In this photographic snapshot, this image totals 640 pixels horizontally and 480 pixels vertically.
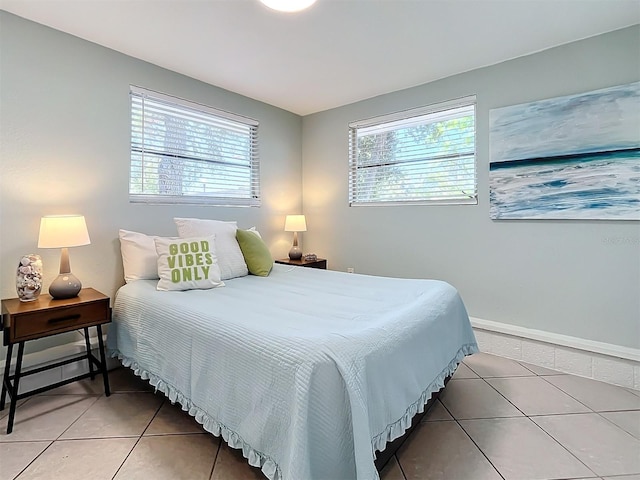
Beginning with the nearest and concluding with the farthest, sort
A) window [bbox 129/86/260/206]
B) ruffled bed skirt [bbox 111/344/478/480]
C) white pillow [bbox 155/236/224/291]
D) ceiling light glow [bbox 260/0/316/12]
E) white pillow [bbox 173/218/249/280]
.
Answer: ruffled bed skirt [bbox 111/344/478/480], ceiling light glow [bbox 260/0/316/12], white pillow [bbox 155/236/224/291], white pillow [bbox 173/218/249/280], window [bbox 129/86/260/206]

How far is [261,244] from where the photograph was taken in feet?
9.66

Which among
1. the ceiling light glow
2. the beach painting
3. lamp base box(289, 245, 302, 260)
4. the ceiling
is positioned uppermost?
the ceiling

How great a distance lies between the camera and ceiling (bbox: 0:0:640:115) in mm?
2070

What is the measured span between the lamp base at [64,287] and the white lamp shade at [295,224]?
215 centimetres

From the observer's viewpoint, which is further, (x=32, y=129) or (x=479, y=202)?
(x=479, y=202)

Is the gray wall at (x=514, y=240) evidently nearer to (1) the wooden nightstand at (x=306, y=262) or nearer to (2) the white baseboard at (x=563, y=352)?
(2) the white baseboard at (x=563, y=352)

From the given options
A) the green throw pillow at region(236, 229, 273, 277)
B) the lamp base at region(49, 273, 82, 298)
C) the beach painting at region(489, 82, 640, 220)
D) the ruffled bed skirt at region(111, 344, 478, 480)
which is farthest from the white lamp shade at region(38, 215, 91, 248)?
the beach painting at region(489, 82, 640, 220)

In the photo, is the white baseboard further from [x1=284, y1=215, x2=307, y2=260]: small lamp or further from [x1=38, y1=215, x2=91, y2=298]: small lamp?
[x1=38, y1=215, x2=91, y2=298]: small lamp

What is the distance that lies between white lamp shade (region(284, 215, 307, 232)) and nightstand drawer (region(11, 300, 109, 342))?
2.08m

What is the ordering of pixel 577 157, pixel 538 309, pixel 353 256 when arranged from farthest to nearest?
pixel 353 256
pixel 538 309
pixel 577 157

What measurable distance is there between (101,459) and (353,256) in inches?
110

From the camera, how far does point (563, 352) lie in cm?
259

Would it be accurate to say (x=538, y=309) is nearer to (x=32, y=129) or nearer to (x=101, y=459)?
(x=101, y=459)

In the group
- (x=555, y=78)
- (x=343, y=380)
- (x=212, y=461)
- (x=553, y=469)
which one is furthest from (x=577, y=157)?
(x=212, y=461)
